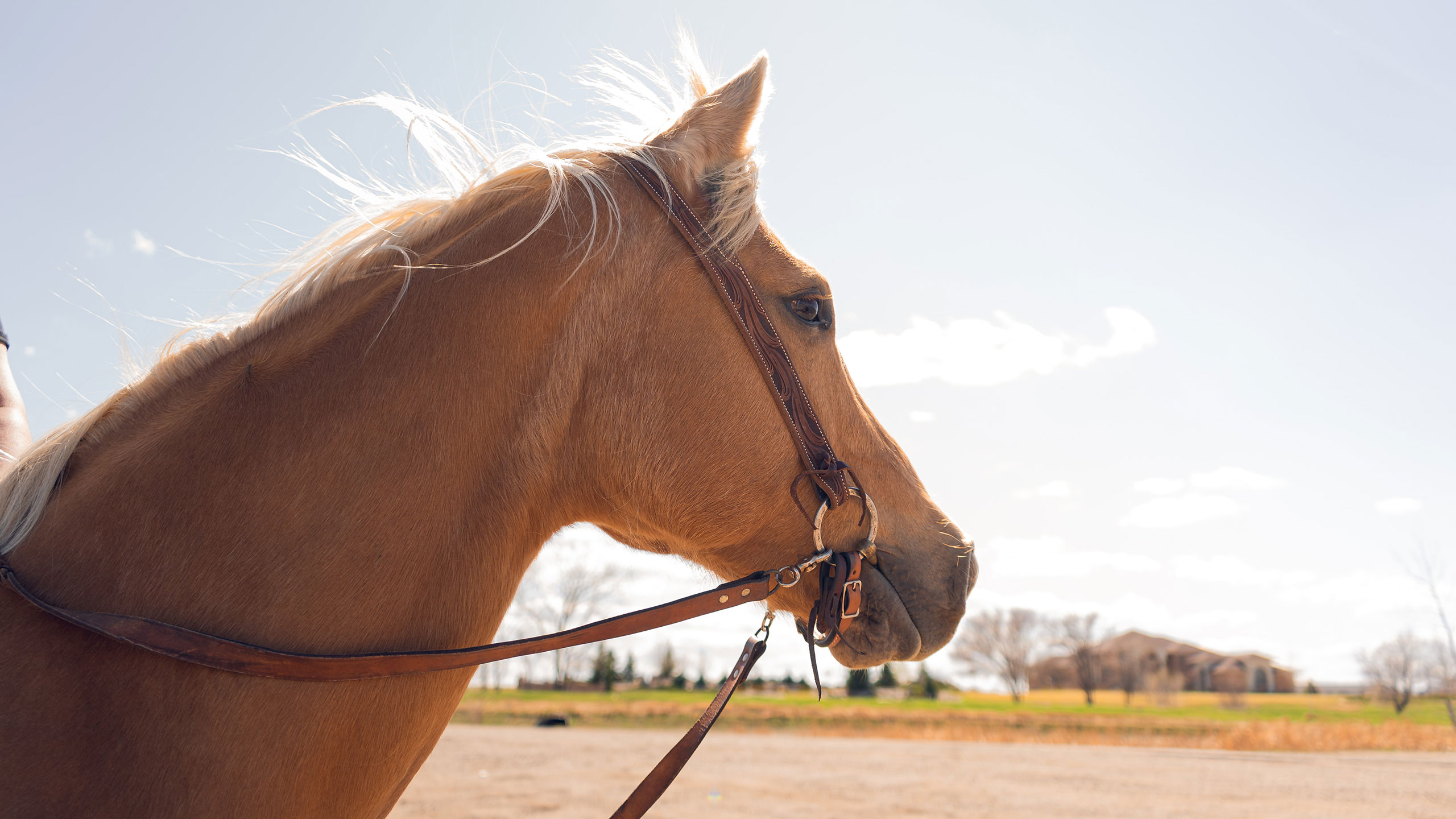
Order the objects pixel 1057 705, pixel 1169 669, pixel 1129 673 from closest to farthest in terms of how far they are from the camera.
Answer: pixel 1057 705 < pixel 1129 673 < pixel 1169 669

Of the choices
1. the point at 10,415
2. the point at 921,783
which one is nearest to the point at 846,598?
the point at 10,415

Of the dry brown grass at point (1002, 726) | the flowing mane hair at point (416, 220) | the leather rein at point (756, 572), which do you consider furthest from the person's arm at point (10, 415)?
the dry brown grass at point (1002, 726)

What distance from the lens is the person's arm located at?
220cm

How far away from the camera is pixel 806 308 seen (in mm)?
1935

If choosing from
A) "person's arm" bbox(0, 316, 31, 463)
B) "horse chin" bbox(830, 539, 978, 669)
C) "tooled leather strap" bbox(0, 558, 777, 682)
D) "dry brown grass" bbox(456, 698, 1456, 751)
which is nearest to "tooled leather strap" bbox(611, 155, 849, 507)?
"horse chin" bbox(830, 539, 978, 669)

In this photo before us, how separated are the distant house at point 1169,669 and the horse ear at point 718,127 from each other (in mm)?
64821

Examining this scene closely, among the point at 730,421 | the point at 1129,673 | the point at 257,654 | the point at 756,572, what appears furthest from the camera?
the point at 1129,673

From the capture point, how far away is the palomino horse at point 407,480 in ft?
4.45

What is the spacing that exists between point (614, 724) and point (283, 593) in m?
36.6

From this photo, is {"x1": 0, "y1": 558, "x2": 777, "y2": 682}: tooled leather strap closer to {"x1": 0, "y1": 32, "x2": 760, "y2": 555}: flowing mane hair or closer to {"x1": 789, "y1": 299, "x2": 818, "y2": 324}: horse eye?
{"x1": 0, "y1": 32, "x2": 760, "y2": 555}: flowing mane hair

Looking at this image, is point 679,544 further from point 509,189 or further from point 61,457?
point 61,457

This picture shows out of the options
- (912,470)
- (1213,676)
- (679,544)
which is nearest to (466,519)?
(679,544)

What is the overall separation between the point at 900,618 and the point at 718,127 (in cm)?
131

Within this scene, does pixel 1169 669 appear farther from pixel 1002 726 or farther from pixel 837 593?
pixel 837 593
